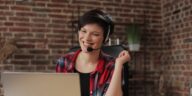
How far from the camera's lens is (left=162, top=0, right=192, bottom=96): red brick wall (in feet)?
11.6

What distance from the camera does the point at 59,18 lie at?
12.1 feet

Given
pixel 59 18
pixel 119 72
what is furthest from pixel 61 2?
pixel 119 72

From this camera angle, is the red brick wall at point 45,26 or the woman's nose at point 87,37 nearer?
the woman's nose at point 87,37

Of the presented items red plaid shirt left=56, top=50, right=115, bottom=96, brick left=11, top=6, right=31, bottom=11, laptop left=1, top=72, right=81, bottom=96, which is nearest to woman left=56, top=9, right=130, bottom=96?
red plaid shirt left=56, top=50, right=115, bottom=96

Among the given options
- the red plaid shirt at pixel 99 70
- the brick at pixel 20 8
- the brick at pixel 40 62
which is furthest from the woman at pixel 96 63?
the brick at pixel 20 8

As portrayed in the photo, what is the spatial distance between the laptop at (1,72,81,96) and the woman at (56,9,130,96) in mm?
286

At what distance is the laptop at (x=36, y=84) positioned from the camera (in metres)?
1.28

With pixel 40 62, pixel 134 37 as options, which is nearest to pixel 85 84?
pixel 40 62

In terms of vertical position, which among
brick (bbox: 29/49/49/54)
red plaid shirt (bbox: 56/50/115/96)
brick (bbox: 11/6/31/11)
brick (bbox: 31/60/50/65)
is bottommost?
brick (bbox: 31/60/50/65)

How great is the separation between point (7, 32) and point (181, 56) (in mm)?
2158

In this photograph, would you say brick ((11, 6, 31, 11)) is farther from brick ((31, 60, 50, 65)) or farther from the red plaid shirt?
the red plaid shirt

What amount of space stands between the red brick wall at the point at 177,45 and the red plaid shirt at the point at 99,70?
2.08 metres

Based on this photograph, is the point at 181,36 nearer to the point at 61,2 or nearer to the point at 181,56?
the point at 181,56

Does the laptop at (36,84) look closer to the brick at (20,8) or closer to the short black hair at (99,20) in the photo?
the short black hair at (99,20)
